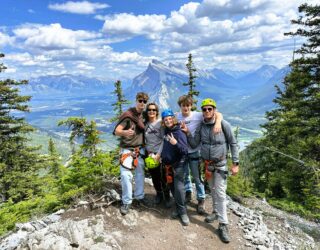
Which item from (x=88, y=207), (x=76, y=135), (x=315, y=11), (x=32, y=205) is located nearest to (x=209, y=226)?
(x=88, y=207)

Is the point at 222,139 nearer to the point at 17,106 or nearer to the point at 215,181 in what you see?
the point at 215,181

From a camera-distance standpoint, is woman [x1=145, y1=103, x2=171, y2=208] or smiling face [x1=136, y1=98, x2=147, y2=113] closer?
smiling face [x1=136, y1=98, x2=147, y2=113]

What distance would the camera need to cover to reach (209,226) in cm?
770

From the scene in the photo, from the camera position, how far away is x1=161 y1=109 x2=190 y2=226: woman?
7.29 m

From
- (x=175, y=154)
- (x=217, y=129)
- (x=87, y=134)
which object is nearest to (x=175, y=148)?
(x=175, y=154)

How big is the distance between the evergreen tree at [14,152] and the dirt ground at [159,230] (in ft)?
42.3

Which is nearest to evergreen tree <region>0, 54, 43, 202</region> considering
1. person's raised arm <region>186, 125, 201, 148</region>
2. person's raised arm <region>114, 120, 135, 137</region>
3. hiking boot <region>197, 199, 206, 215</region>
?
person's raised arm <region>114, 120, 135, 137</region>

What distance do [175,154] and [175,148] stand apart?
6.4 inches

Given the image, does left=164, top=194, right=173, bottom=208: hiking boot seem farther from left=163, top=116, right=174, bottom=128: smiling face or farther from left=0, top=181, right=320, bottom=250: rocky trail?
left=163, top=116, right=174, bottom=128: smiling face

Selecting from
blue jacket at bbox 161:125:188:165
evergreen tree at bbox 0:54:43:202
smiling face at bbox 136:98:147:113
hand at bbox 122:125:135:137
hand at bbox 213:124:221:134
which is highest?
smiling face at bbox 136:98:147:113

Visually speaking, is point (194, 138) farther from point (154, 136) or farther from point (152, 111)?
point (152, 111)

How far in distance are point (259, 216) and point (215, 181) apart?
257cm

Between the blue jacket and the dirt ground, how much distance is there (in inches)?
66.1

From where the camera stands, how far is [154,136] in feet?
25.6
